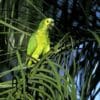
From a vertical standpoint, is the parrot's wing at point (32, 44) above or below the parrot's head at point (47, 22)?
below

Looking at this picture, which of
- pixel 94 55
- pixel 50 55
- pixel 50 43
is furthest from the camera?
pixel 50 43

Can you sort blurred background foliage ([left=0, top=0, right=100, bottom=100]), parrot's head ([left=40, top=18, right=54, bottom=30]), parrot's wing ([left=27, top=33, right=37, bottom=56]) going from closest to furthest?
1. blurred background foliage ([left=0, top=0, right=100, bottom=100])
2. parrot's head ([left=40, top=18, right=54, bottom=30])
3. parrot's wing ([left=27, top=33, right=37, bottom=56])

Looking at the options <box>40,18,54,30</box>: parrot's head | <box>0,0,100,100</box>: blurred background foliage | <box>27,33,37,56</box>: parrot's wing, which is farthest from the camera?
<box>27,33,37,56</box>: parrot's wing

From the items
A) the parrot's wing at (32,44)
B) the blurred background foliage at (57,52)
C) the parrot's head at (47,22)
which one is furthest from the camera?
the parrot's wing at (32,44)

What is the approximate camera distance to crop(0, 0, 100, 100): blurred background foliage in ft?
2.72

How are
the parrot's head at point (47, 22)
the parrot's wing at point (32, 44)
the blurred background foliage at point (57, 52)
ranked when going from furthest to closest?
the parrot's wing at point (32, 44)
the parrot's head at point (47, 22)
the blurred background foliage at point (57, 52)

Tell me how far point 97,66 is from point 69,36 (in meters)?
0.19

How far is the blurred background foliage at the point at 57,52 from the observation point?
2.72 feet

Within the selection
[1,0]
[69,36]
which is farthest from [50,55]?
[1,0]

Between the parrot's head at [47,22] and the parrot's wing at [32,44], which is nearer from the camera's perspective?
the parrot's head at [47,22]

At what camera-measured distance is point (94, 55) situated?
1079 millimetres

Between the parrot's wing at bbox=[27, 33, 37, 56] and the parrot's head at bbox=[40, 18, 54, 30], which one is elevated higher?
the parrot's head at bbox=[40, 18, 54, 30]

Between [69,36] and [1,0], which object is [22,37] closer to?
[1,0]

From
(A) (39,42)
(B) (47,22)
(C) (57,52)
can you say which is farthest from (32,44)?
(C) (57,52)
